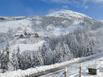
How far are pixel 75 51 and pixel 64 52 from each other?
21804mm

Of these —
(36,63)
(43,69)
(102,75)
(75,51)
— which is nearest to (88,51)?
(75,51)

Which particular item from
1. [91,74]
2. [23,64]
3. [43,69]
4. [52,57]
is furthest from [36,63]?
[91,74]

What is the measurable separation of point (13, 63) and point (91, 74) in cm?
7495

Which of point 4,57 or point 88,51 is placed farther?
point 88,51

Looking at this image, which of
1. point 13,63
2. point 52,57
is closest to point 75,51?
point 52,57

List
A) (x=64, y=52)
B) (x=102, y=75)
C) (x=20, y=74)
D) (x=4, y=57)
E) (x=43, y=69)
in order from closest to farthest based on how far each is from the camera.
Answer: (x=102, y=75) → (x=20, y=74) → (x=43, y=69) → (x=4, y=57) → (x=64, y=52)

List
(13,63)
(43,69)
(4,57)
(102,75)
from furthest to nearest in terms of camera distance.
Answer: (13,63)
(4,57)
(43,69)
(102,75)

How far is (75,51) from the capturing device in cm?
12500

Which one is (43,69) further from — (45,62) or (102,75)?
(45,62)

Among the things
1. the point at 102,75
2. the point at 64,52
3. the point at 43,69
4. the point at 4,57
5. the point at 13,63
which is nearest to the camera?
the point at 102,75

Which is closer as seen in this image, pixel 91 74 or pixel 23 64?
pixel 91 74

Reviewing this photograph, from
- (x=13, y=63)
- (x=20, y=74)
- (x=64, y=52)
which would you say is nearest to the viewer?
(x=20, y=74)

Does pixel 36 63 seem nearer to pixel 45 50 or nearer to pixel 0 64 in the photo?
pixel 0 64

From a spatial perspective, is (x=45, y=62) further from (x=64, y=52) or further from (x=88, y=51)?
(x=88, y=51)
